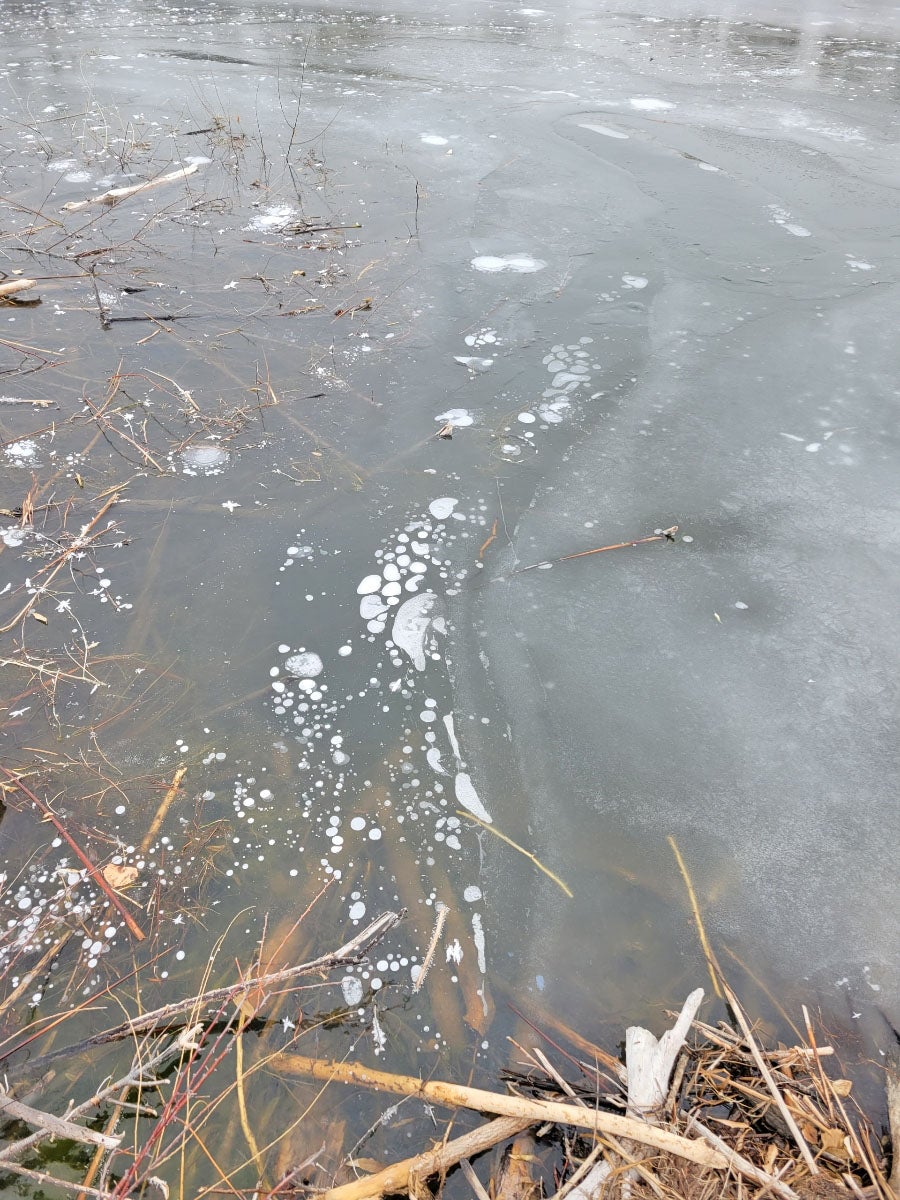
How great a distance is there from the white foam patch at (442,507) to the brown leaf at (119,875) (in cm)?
153

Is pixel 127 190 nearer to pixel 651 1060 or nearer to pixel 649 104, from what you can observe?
pixel 649 104

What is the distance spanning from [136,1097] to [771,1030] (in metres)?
1.39

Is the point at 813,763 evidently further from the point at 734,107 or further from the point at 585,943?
the point at 734,107

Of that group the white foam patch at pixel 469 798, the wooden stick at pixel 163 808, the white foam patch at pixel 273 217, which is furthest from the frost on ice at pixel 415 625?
the white foam patch at pixel 273 217

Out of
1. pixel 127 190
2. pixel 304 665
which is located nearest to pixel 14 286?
pixel 127 190

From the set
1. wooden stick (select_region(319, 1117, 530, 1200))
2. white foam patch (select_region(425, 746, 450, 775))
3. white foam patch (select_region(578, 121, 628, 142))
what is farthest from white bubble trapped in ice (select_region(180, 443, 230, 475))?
white foam patch (select_region(578, 121, 628, 142))

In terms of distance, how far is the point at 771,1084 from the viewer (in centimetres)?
149

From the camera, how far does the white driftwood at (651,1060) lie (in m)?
1.50

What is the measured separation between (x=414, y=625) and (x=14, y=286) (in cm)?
315

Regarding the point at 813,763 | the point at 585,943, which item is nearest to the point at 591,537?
the point at 813,763

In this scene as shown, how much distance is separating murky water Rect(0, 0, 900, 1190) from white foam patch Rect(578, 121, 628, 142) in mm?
183

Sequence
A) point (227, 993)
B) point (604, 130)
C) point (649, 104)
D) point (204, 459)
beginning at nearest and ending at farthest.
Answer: point (227, 993)
point (204, 459)
point (604, 130)
point (649, 104)

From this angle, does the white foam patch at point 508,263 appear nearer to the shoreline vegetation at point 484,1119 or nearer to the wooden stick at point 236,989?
the wooden stick at point 236,989

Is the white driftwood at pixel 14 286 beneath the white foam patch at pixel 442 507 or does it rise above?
above
